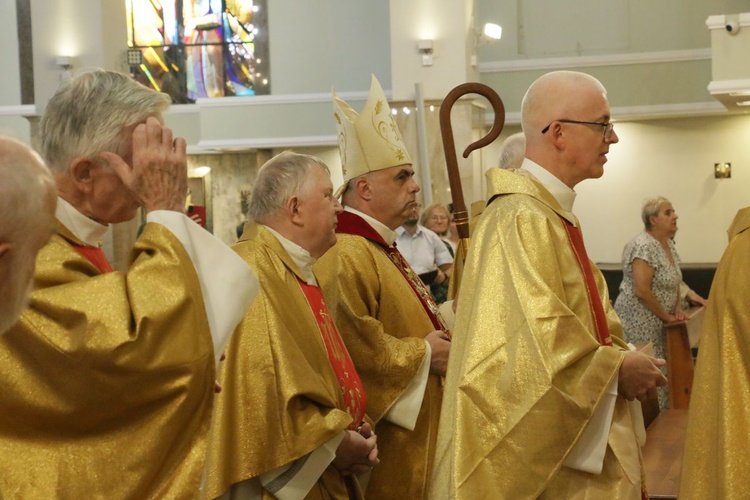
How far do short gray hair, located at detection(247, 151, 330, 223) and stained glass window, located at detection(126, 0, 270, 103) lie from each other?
13.5 metres

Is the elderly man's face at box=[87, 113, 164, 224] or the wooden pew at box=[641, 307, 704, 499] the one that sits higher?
the elderly man's face at box=[87, 113, 164, 224]

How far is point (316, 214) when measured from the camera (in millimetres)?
3137

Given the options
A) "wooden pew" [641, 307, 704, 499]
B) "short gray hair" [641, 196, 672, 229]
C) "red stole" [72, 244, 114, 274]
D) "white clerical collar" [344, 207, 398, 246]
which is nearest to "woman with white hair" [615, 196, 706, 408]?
"short gray hair" [641, 196, 672, 229]

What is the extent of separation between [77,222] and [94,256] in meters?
0.09

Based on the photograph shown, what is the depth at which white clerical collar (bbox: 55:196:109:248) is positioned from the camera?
7.04 ft

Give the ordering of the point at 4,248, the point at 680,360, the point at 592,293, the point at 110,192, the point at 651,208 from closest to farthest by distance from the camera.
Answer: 1. the point at 4,248
2. the point at 110,192
3. the point at 592,293
4. the point at 680,360
5. the point at 651,208

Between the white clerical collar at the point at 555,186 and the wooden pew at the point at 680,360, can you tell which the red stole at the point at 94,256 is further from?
the wooden pew at the point at 680,360

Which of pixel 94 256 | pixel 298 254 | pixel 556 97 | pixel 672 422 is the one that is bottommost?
pixel 672 422

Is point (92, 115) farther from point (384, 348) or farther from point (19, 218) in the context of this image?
point (384, 348)

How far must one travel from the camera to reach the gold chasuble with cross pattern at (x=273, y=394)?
8.64ft

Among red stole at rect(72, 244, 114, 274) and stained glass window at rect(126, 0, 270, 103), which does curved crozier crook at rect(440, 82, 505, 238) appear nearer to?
red stole at rect(72, 244, 114, 274)

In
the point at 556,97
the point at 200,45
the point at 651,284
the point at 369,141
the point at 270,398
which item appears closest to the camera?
the point at 270,398

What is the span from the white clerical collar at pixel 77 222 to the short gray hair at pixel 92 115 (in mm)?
85

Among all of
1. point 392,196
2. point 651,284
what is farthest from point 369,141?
point 651,284
